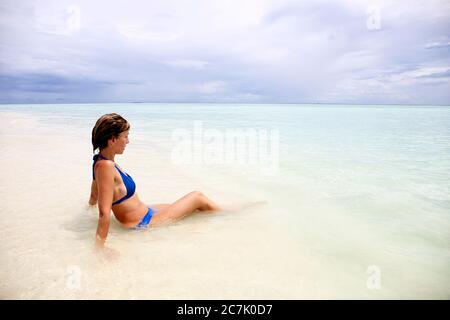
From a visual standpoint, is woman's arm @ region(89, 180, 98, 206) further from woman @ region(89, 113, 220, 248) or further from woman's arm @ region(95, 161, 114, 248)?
→ woman's arm @ region(95, 161, 114, 248)

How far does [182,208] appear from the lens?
3.99 metres

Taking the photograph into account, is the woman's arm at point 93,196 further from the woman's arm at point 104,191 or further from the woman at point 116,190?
the woman's arm at point 104,191

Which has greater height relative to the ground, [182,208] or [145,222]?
[182,208]

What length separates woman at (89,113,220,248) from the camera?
Result: 3010mm

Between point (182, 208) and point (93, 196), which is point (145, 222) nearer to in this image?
point (182, 208)

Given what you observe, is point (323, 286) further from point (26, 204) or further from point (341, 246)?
point (26, 204)

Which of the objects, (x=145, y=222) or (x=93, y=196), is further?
(x=93, y=196)

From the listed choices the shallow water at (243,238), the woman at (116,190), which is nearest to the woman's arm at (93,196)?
the woman at (116,190)

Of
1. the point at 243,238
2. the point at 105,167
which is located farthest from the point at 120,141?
the point at 243,238

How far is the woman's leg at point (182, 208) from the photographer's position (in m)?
3.82

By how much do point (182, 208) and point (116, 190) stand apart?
3.24 ft

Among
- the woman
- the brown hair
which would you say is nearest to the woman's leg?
the woman

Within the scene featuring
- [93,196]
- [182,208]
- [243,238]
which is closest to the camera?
[243,238]

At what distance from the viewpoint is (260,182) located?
617 centimetres
